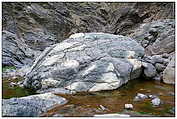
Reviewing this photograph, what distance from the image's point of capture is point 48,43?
63.3 ft

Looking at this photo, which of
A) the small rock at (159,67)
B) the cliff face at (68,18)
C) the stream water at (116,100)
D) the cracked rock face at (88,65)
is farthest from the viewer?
the cliff face at (68,18)

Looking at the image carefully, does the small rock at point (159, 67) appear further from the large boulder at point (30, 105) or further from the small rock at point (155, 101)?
the large boulder at point (30, 105)

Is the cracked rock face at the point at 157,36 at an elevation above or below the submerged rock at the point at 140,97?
above

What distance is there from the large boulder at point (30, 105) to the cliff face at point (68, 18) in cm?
1132

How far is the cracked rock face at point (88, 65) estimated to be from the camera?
760 cm

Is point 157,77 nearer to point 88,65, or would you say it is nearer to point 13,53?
point 88,65

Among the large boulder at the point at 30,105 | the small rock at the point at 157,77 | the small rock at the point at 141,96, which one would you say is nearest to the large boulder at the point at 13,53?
the small rock at the point at 157,77

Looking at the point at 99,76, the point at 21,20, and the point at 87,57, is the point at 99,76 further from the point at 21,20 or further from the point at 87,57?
the point at 21,20

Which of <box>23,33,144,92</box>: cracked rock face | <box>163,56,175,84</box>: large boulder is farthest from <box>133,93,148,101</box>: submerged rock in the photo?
<box>163,56,175,84</box>: large boulder

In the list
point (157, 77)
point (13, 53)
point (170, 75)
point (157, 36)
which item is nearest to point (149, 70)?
point (157, 77)

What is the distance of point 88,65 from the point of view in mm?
8094

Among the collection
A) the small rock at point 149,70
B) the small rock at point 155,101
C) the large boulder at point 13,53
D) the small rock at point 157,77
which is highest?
the large boulder at point 13,53

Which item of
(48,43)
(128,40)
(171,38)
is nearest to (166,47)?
(171,38)

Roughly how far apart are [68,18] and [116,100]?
17343 millimetres
